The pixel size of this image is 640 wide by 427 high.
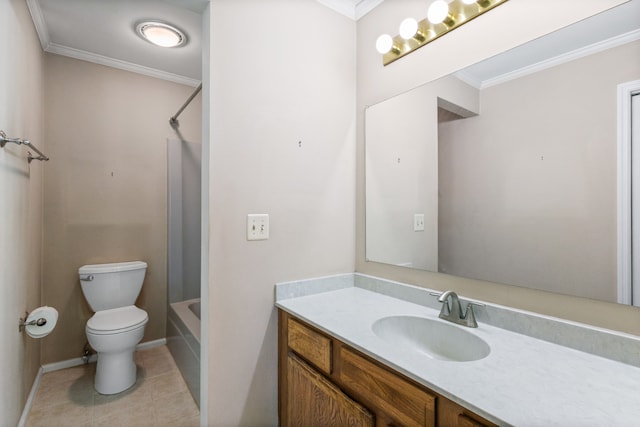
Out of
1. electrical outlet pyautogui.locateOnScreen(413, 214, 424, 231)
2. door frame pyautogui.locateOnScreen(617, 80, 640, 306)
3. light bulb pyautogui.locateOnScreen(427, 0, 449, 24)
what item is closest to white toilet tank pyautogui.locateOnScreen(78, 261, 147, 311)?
electrical outlet pyautogui.locateOnScreen(413, 214, 424, 231)

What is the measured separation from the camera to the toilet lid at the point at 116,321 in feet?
6.23

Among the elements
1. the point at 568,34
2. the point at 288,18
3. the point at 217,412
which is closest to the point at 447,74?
the point at 568,34

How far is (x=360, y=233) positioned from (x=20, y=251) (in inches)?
71.8

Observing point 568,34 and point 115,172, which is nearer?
point 568,34

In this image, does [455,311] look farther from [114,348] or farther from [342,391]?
[114,348]

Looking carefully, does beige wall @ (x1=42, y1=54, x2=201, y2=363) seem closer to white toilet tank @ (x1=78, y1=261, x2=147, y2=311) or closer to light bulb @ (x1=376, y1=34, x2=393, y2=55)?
white toilet tank @ (x1=78, y1=261, x2=147, y2=311)

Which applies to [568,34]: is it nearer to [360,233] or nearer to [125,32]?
[360,233]

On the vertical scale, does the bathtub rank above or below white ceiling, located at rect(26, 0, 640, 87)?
below

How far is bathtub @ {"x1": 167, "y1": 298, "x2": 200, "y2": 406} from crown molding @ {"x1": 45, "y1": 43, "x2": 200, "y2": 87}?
6.59 feet

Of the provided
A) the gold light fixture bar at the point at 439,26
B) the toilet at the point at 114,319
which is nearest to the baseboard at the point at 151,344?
the toilet at the point at 114,319

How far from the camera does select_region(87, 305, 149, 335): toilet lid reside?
190cm

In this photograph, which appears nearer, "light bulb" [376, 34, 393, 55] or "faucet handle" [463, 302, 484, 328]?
"faucet handle" [463, 302, 484, 328]

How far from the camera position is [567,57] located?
983 millimetres

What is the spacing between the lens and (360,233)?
172cm
